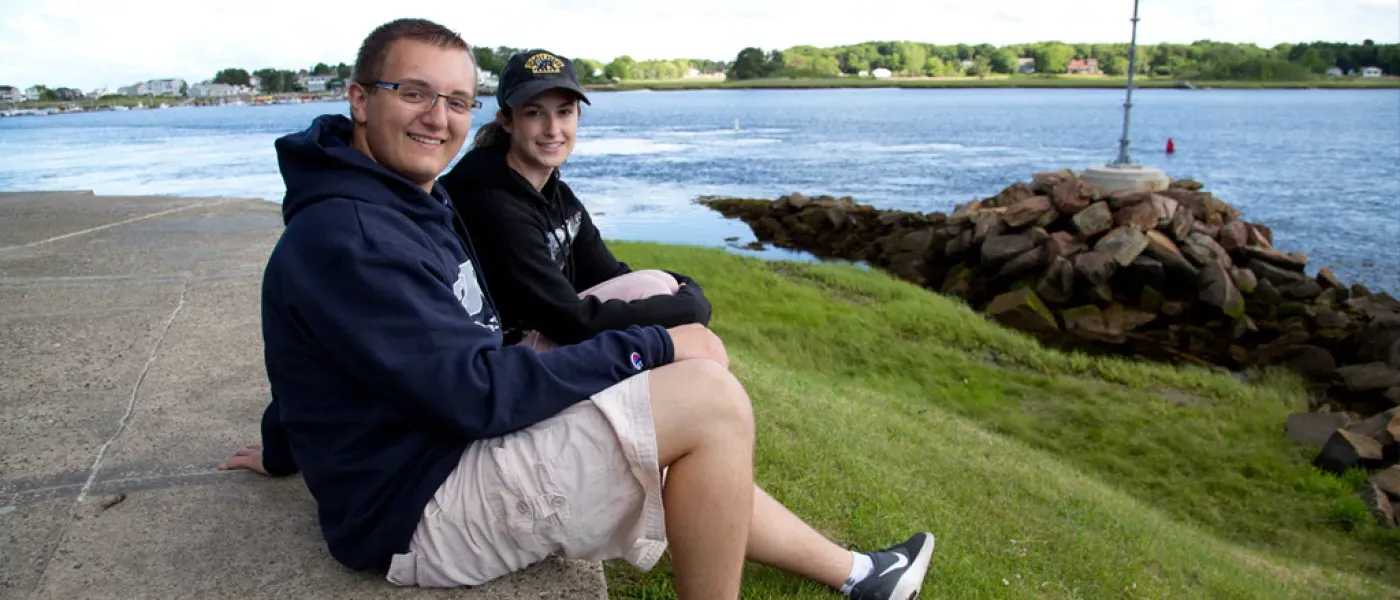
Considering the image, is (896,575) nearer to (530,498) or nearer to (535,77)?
(530,498)

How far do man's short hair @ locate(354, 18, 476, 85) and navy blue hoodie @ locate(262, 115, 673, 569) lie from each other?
0.53 feet

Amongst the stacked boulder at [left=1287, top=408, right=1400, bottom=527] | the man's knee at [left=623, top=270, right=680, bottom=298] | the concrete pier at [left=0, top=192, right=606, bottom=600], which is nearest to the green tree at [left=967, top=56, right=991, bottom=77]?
the stacked boulder at [left=1287, top=408, right=1400, bottom=527]

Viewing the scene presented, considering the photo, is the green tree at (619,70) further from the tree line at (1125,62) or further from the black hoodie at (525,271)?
the black hoodie at (525,271)

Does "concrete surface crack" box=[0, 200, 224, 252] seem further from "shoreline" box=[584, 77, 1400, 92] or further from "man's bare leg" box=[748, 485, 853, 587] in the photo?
"shoreline" box=[584, 77, 1400, 92]

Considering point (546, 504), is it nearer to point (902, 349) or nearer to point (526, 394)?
point (526, 394)

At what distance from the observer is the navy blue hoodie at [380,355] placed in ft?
7.02

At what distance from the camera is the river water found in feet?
80.9

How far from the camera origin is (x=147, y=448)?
11.9 feet

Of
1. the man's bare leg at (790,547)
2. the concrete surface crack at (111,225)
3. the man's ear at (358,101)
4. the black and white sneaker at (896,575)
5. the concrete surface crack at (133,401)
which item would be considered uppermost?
the man's ear at (358,101)

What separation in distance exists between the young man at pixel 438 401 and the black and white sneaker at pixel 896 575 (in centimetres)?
90

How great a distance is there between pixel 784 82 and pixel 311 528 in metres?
180

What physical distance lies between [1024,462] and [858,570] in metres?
3.13

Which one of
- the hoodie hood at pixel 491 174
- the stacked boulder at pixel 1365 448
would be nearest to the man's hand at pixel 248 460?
the hoodie hood at pixel 491 174

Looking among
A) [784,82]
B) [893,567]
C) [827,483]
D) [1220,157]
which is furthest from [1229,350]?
[784,82]
